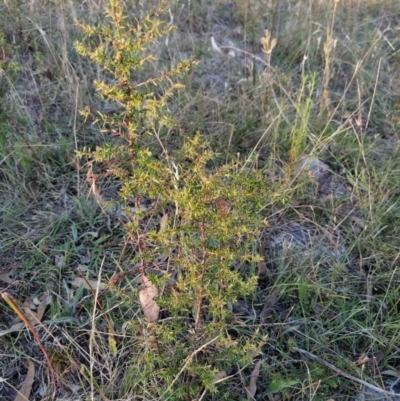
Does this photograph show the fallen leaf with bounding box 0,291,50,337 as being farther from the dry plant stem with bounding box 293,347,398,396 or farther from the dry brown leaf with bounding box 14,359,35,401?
the dry plant stem with bounding box 293,347,398,396

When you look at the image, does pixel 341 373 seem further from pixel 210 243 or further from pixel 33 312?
pixel 33 312

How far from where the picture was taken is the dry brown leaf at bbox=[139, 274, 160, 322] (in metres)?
1.72

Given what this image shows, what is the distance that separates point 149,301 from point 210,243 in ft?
0.97

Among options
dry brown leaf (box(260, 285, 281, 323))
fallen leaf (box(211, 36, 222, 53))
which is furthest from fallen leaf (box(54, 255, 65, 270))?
fallen leaf (box(211, 36, 222, 53))

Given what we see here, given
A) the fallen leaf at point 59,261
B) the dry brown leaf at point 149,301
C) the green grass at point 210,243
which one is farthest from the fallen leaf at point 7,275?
the dry brown leaf at point 149,301

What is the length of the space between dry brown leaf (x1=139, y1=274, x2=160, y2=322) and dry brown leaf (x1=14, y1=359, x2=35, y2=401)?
1.37ft

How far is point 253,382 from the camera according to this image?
5.53ft

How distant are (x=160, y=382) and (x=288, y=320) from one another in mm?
545

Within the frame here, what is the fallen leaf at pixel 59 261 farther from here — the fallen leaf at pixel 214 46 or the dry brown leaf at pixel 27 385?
the fallen leaf at pixel 214 46

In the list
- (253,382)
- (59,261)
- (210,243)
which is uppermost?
(210,243)

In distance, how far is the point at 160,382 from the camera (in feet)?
5.36

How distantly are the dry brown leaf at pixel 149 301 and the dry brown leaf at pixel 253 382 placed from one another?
1.25ft

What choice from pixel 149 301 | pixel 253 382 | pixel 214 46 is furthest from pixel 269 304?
pixel 214 46

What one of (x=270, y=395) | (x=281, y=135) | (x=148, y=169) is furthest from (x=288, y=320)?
(x=281, y=135)
